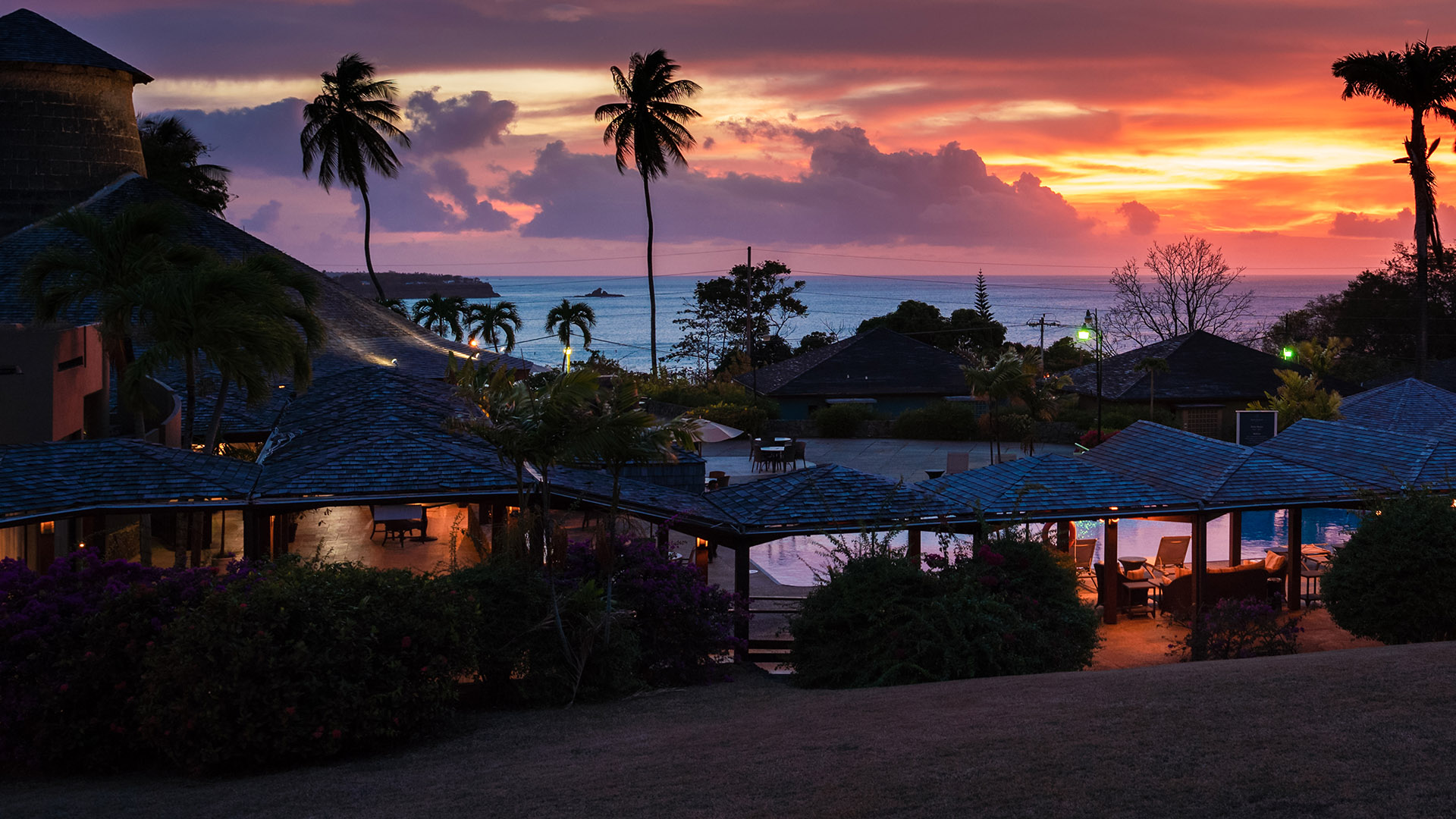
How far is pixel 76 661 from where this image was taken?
1000 cm

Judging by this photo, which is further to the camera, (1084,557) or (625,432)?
(1084,557)

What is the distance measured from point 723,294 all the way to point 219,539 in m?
64.6

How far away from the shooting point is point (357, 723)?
10031 mm

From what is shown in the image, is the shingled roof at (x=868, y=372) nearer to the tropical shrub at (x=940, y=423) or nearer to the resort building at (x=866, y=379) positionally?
the resort building at (x=866, y=379)

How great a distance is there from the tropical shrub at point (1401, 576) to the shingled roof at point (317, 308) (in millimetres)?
17848

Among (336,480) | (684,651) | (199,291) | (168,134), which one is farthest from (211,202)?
(684,651)

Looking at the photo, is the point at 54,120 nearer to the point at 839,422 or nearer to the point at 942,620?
the point at 839,422

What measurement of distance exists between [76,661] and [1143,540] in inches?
789

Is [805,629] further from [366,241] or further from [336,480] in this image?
[366,241]

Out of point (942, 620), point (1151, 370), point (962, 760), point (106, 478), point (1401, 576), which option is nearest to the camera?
point (962, 760)

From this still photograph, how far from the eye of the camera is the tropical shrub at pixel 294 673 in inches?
378

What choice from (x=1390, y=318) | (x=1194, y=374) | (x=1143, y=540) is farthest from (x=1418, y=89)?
(x=1143, y=540)

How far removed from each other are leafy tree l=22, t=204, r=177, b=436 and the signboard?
21.4m

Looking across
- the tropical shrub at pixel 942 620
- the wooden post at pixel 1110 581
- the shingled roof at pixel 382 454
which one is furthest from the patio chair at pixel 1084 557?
the shingled roof at pixel 382 454
